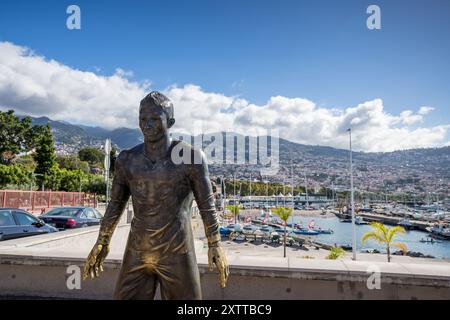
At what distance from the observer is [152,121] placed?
258 cm

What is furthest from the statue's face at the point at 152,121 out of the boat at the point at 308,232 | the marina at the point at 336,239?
the boat at the point at 308,232

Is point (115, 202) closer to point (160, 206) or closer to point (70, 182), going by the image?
point (160, 206)

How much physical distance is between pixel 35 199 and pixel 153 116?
2511 centimetres

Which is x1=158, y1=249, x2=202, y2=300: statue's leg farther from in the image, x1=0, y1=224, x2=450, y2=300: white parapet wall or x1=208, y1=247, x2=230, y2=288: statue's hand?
x1=0, y1=224, x2=450, y2=300: white parapet wall

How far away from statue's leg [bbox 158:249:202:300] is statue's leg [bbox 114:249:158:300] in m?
0.17

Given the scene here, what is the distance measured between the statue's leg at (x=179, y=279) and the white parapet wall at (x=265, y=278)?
161 cm

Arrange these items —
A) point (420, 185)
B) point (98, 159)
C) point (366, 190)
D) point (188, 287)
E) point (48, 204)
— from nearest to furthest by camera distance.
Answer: point (188, 287)
point (48, 204)
point (98, 159)
point (366, 190)
point (420, 185)

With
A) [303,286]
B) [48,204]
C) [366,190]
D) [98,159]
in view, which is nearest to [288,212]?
[48,204]

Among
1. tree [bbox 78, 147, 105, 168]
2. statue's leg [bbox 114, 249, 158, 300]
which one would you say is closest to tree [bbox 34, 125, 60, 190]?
statue's leg [bbox 114, 249, 158, 300]

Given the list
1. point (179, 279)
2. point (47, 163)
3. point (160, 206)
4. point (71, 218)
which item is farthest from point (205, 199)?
point (47, 163)

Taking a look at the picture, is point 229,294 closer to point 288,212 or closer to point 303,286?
point 303,286

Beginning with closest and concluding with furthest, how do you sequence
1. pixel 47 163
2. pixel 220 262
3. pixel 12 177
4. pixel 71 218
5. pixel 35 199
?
pixel 220 262 → pixel 71 218 → pixel 35 199 → pixel 12 177 → pixel 47 163
